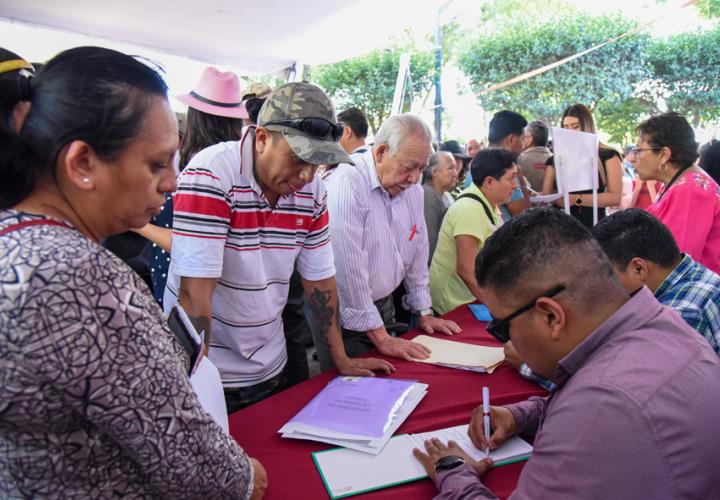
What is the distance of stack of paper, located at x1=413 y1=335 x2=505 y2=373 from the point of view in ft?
6.29

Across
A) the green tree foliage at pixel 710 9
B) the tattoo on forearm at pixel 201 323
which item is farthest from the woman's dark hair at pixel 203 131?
the green tree foliage at pixel 710 9

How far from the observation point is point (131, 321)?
0.75m

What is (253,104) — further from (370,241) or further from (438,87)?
(438,87)

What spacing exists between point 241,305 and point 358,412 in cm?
51

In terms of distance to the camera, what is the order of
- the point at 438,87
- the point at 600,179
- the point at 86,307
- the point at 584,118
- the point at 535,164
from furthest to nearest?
the point at 438,87, the point at 535,164, the point at 584,118, the point at 600,179, the point at 86,307

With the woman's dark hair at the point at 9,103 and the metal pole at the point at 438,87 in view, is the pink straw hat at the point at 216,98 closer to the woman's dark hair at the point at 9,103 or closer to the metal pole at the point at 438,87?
the woman's dark hair at the point at 9,103

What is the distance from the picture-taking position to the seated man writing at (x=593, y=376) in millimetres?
918

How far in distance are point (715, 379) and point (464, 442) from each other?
2.08 feet

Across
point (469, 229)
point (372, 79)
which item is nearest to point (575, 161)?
point (469, 229)

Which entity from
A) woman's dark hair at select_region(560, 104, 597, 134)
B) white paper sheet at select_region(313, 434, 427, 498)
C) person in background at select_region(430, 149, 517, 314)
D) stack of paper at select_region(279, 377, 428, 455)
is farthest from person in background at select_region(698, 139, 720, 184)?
white paper sheet at select_region(313, 434, 427, 498)

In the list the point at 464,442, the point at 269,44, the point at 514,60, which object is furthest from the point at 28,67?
the point at 514,60

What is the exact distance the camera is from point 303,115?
5.29 feet

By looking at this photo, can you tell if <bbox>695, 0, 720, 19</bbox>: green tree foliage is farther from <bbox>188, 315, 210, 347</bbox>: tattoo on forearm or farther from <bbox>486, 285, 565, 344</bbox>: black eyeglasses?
<bbox>188, 315, 210, 347</bbox>: tattoo on forearm

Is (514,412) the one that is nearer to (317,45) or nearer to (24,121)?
(24,121)
